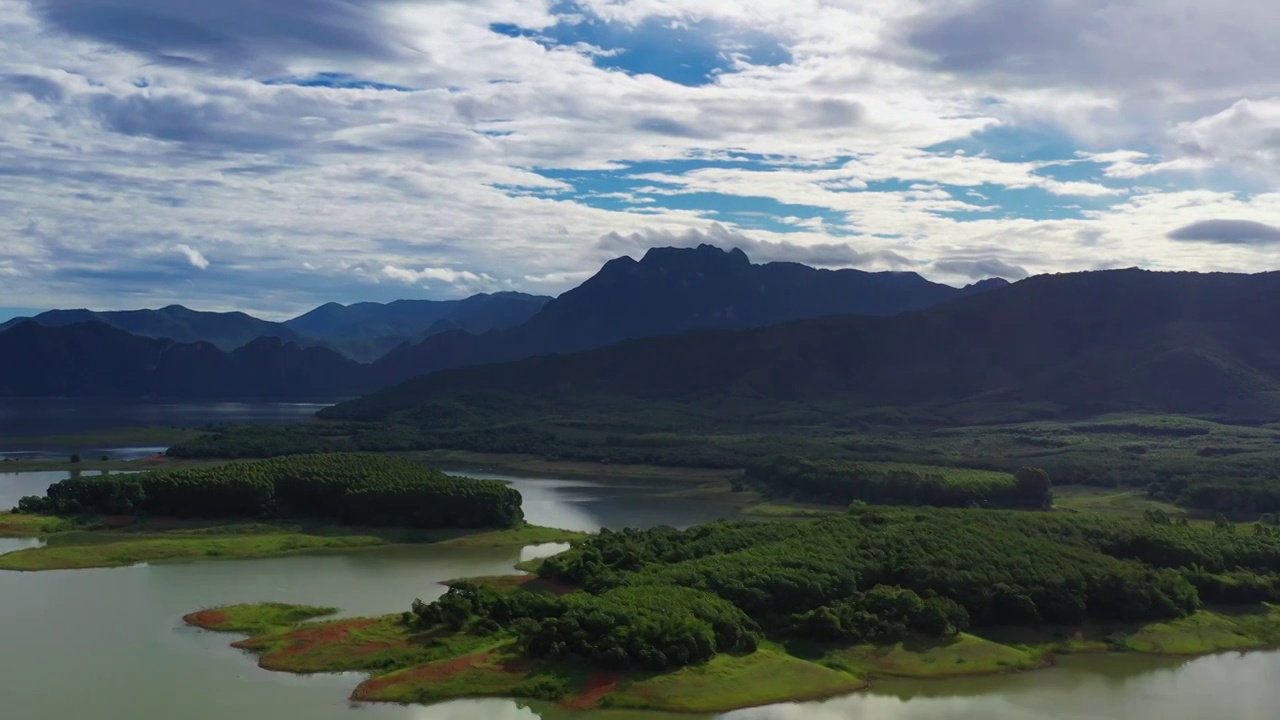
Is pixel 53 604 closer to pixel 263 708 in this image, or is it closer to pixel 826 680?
pixel 263 708

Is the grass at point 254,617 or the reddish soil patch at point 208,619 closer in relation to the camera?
→ the grass at point 254,617

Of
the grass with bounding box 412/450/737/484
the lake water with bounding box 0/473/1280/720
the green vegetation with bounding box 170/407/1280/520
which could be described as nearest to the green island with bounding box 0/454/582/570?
the lake water with bounding box 0/473/1280/720

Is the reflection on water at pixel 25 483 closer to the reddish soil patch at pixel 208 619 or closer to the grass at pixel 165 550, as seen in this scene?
the grass at pixel 165 550

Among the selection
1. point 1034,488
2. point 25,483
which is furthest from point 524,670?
point 25,483

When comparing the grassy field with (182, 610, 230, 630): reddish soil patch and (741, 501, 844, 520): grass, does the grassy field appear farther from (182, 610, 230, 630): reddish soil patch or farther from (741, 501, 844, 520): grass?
(741, 501, 844, 520): grass

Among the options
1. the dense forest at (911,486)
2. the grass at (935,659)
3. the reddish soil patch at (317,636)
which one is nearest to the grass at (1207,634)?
the grass at (935,659)

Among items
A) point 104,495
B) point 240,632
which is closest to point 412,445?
point 104,495

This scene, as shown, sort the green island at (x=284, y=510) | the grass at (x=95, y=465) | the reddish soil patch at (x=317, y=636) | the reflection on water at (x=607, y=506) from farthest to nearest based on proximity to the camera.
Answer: the grass at (x=95, y=465), the reflection on water at (x=607, y=506), the green island at (x=284, y=510), the reddish soil patch at (x=317, y=636)

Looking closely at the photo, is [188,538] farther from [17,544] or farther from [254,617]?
[254,617]
